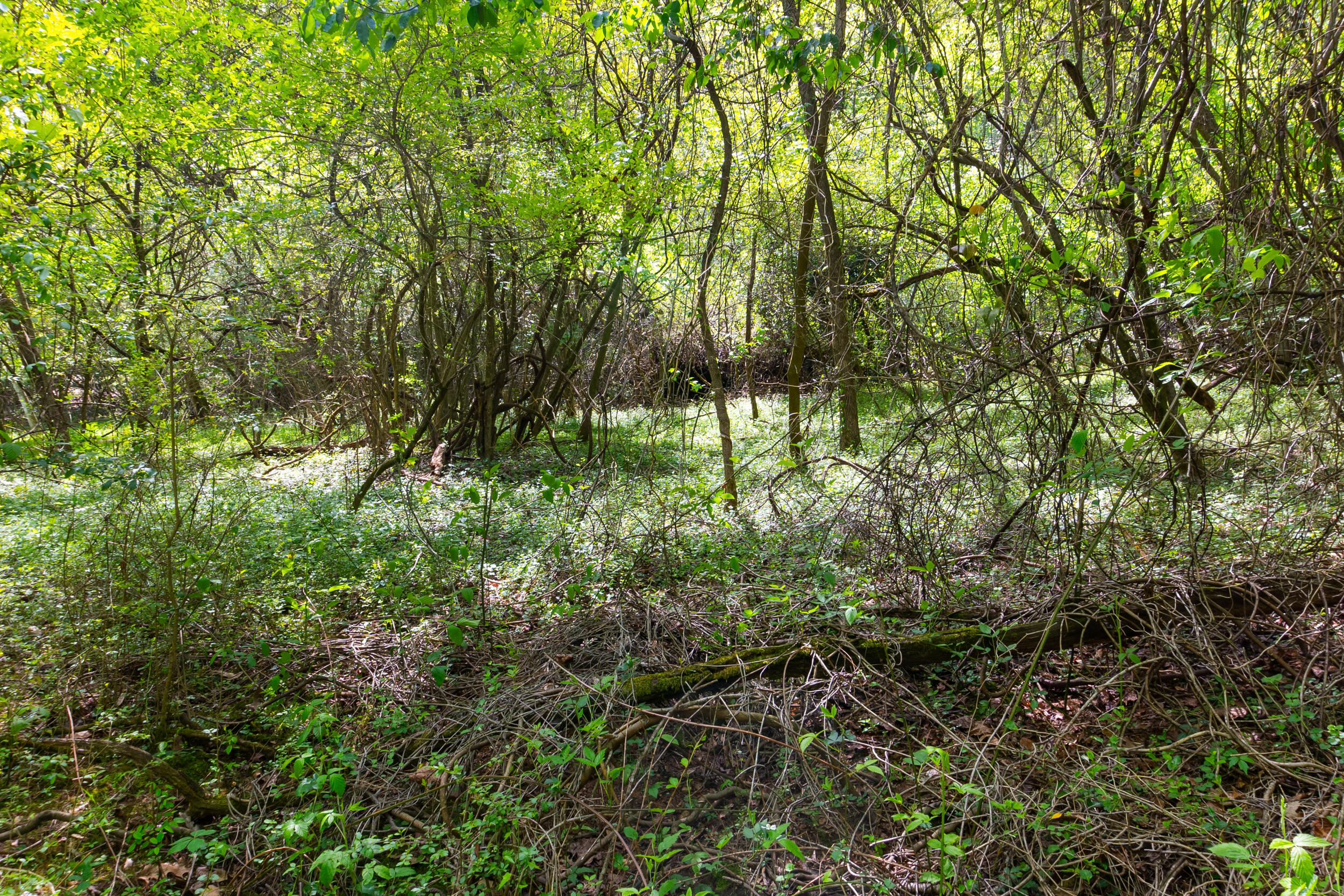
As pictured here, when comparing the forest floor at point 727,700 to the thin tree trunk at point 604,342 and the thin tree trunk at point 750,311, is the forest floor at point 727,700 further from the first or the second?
the thin tree trunk at point 604,342

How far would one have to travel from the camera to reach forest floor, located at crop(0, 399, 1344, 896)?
2.43 metres

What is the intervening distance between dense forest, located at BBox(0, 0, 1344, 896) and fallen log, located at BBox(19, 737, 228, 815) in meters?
0.02

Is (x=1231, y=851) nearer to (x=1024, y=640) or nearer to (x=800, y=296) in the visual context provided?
(x=1024, y=640)

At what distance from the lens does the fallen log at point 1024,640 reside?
3.17m

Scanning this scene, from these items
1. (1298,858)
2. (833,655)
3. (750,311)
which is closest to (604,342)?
(750,311)

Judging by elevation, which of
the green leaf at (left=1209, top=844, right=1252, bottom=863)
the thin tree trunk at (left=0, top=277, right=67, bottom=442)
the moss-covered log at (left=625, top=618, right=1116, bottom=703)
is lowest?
the moss-covered log at (left=625, top=618, right=1116, bottom=703)

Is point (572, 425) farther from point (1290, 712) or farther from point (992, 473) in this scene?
point (1290, 712)

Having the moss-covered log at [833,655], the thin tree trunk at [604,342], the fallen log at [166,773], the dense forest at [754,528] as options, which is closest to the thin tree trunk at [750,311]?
the dense forest at [754,528]

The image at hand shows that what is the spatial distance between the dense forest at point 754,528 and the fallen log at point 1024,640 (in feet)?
0.08

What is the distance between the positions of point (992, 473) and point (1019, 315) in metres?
0.86

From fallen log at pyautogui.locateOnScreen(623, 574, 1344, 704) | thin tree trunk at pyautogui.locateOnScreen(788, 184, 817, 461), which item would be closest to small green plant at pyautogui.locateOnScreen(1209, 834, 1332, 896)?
fallen log at pyautogui.locateOnScreen(623, 574, 1344, 704)

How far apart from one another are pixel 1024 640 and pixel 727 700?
4.53ft

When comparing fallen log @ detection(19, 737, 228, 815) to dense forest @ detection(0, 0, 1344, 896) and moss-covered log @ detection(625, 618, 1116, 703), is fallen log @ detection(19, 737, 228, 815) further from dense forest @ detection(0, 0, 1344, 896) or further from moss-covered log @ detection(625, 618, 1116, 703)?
moss-covered log @ detection(625, 618, 1116, 703)

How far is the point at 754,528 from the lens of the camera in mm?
5273
